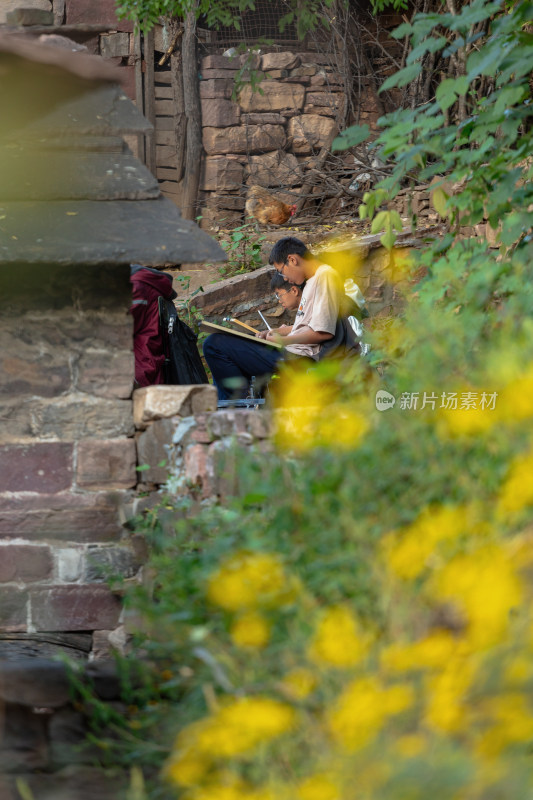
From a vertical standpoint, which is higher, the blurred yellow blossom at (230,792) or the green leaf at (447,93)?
the green leaf at (447,93)

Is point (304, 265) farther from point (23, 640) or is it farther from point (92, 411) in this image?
point (23, 640)

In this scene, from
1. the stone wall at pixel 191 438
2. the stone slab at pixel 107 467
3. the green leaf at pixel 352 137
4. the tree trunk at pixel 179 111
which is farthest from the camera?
the tree trunk at pixel 179 111

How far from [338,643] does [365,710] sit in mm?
166

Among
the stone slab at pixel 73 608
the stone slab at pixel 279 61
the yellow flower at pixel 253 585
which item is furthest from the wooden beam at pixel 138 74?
the yellow flower at pixel 253 585

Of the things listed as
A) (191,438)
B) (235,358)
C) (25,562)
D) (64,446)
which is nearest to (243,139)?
(235,358)

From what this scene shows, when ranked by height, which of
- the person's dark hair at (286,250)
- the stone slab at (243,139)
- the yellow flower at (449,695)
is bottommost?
the stone slab at (243,139)

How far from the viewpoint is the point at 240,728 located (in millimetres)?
1661

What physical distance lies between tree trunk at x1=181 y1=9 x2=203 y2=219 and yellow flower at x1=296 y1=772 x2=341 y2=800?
30.5 ft

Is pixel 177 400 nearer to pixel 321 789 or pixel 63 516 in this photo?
pixel 63 516

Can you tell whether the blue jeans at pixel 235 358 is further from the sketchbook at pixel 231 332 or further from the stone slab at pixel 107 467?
the stone slab at pixel 107 467

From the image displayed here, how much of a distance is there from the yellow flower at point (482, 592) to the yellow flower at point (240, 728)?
1.14 ft

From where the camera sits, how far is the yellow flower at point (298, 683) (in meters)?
1.75

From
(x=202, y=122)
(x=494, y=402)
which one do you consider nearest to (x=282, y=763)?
(x=494, y=402)

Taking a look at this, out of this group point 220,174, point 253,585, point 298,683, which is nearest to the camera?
point 298,683
